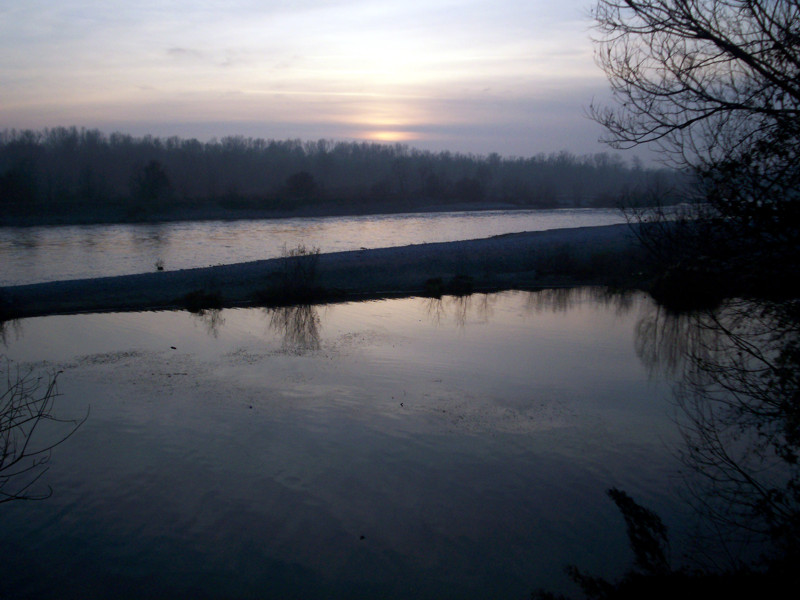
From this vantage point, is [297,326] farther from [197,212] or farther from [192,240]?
[197,212]

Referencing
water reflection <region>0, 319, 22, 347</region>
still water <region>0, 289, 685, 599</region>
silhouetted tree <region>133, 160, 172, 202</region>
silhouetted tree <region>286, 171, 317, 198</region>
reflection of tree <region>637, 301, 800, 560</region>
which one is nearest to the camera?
reflection of tree <region>637, 301, 800, 560</region>

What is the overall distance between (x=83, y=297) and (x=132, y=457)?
12581 mm

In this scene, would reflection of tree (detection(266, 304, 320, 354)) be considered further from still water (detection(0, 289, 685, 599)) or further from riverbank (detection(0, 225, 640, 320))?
riverbank (detection(0, 225, 640, 320))

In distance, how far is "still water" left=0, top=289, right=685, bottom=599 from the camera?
470 cm

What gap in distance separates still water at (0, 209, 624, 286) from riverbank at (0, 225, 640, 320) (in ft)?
15.0

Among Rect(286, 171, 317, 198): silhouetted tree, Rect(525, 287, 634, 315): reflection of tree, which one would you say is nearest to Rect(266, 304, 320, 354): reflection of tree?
Rect(525, 287, 634, 315): reflection of tree

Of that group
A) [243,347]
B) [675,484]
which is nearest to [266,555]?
[675,484]

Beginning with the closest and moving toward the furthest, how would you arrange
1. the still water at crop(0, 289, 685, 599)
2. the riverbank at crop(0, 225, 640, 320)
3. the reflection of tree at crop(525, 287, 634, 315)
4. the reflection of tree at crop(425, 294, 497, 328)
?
the still water at crop(0, 289, 685, 599) → the reflection of tree at crop(425, 294, 497, 328) → the reflection of tree at crop(525, 287, 634, 315) → the riverbank at crop(0, 225, 640, 320)

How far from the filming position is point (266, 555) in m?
4.87

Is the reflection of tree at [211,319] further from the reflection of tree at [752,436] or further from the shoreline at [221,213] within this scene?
the shoreline at [221,213]

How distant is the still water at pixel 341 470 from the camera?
4695mm

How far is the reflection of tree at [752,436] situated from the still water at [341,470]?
14.5 inches

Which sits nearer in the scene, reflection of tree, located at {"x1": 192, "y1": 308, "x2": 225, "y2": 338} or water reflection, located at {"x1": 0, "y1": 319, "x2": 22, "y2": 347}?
water reflection, located at {"x1": 0, "y1": 319, "x2": 22, "y2": 347}

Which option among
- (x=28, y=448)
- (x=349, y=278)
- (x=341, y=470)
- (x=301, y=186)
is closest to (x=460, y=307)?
(x=349, y=278)
